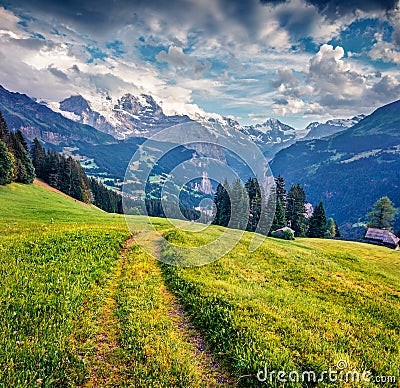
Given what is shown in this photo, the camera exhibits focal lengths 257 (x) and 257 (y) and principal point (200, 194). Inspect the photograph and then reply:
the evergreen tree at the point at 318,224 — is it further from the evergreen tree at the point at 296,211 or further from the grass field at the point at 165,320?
the grass field at the point at 165,320

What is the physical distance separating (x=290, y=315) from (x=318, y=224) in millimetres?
73898

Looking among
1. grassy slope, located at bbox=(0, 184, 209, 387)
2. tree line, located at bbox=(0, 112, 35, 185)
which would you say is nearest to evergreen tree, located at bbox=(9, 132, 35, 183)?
tree line, located at bbox=(0, 112, 35, 185)

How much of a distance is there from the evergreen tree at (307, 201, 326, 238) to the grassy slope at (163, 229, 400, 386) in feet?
204

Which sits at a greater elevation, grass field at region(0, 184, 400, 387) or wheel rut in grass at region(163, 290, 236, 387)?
grass field at region(0, 184, 400, 387)

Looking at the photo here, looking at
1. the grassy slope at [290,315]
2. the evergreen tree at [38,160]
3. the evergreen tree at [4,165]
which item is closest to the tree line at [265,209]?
the grassy slope at [290,315]

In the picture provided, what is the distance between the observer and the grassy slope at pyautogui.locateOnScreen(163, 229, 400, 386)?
7531 mm

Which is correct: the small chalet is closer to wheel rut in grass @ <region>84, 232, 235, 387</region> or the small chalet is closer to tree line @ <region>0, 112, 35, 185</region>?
wheel rut in grass @ <region>84, 232, 235, 387</region>

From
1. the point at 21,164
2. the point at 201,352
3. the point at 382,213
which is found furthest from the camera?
the point at 382,213

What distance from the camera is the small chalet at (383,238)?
75438mm

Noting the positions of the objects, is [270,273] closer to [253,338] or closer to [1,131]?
[253,338]

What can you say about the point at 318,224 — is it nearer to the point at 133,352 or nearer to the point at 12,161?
the point at 133,352

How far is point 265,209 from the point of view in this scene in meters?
64.5

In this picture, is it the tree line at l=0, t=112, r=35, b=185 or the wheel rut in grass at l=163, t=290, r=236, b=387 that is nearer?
the wheel rut in grass at l=163, t=290, r=236, b=387

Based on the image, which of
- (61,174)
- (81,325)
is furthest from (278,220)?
(61,174)
